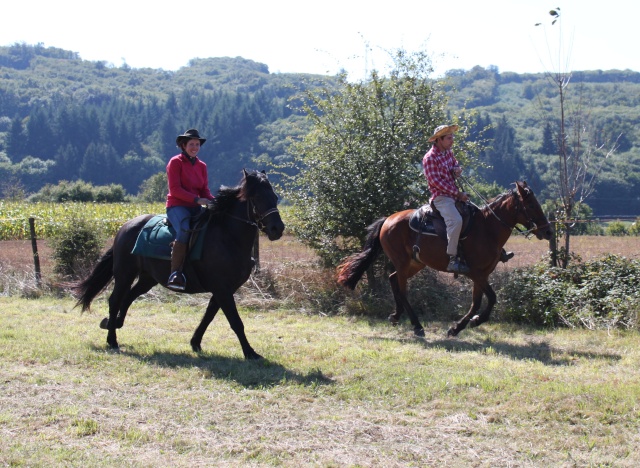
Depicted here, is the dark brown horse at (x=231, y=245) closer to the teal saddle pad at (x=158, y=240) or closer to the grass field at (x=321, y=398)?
the teal saddle pad at (x=158, y=240)

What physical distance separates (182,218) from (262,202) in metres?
1.22

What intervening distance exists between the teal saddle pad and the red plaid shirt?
375 centimetres

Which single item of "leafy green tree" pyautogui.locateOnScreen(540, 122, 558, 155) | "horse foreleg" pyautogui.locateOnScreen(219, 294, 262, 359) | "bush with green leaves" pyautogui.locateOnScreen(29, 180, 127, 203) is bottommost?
"bush with green leaves" pyautogui.locateOnScreen(29, 180, 127, 203)

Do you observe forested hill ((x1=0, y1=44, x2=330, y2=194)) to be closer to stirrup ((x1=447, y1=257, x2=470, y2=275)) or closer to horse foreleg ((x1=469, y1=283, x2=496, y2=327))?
stirrup ((x1=447, y1=257, x2=470, y2=275))

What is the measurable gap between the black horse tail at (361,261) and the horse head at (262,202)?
357cm

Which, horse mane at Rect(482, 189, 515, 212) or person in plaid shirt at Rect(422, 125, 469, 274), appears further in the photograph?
horse mane at Rect(482, 189, 515, 212)

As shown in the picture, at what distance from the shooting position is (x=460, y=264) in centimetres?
1048

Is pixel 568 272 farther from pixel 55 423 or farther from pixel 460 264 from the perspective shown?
pixel 55 423

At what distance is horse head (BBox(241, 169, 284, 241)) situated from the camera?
8266mm

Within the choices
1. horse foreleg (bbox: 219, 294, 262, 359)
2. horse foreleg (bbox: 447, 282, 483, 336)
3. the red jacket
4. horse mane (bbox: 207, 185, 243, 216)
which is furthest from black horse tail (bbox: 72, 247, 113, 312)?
horse foreleg (bbox: 447, 282, 483, 336)

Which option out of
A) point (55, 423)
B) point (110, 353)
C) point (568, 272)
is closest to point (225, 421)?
point (55, 423)

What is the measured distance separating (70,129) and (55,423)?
137m

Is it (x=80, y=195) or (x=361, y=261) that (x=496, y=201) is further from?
(x=80, y=195)

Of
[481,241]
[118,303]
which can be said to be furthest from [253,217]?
[481,241]
